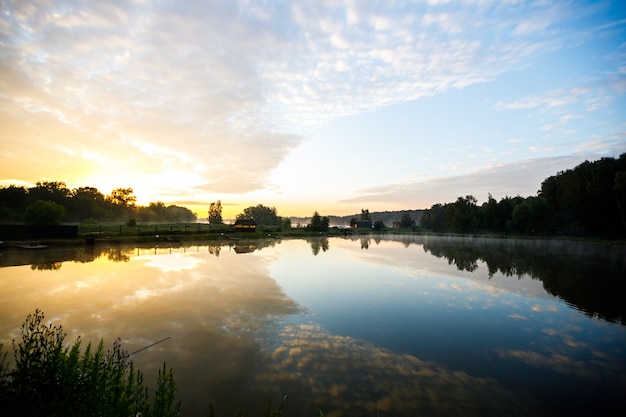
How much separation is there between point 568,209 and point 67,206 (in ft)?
539

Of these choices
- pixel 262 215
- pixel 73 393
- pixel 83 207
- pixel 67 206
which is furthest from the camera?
pixel 262 215

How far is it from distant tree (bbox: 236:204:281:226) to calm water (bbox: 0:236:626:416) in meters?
127

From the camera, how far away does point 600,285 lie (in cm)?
2088

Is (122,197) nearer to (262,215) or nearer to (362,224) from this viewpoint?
(262,215)

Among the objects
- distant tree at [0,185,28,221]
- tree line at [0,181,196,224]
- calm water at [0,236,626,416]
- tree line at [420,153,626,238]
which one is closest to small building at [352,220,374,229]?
tree line at [420,153,626,238]

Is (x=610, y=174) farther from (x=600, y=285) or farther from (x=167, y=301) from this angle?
(x=167, y=301)

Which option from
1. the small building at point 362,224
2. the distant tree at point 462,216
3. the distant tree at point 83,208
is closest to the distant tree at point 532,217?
the distant tree at point 462,216

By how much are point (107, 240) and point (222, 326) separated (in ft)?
130

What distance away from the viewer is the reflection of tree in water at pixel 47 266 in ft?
69.0

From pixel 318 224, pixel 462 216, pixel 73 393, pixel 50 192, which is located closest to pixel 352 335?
pixel 73 393

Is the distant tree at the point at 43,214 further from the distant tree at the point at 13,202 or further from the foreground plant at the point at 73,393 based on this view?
the foreground plant at the point at 73,393

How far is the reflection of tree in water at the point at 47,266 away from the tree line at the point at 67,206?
30463 millimetres

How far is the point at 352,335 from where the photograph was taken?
1087cm

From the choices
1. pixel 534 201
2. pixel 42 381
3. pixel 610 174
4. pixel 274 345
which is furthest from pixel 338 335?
pixel 534 201
